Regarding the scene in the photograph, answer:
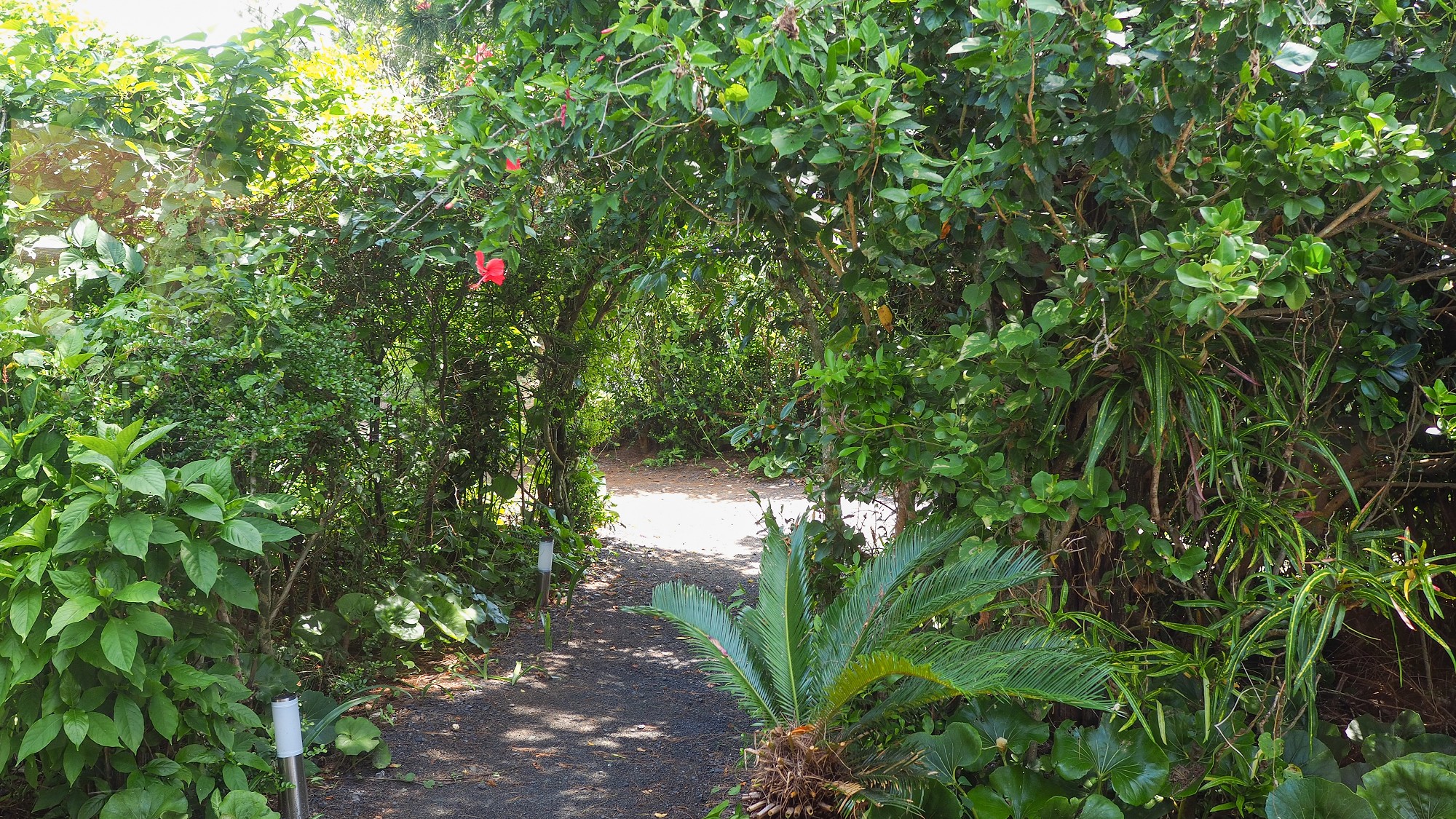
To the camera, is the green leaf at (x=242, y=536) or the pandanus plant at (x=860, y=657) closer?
the pandanus plant at (x=860, y=657)

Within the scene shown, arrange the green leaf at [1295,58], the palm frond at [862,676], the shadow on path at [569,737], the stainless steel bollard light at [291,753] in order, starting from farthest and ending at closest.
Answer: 1. the shadow on path at [569,737]
2. the stainless steel bollard light at [291,753]
3. the palm frond at [862,676]
4. the green leaf at [1295,58]

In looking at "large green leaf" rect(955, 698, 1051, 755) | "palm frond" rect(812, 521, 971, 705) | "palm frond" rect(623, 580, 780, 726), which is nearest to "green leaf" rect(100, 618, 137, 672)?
"palm frond" rect(623, 580, 780, 726)

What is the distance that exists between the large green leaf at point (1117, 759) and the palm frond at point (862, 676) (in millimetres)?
451

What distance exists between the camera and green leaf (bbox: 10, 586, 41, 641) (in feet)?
7.86

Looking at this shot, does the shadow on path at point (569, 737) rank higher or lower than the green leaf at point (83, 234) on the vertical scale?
lower

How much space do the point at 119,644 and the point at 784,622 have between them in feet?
6.11

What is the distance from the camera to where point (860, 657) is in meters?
2.58

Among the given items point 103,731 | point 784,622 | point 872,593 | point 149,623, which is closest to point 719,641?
point 784,622

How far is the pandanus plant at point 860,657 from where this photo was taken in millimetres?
2520

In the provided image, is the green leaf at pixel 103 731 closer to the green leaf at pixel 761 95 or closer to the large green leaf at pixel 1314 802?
the green leaf at pixel 761 95

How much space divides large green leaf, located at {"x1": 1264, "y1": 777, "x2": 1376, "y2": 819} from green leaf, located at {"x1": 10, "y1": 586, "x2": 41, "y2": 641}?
3.20 metres

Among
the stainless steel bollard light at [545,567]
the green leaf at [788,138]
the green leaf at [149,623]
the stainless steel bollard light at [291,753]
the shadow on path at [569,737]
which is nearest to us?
the green leaf at [788,138]

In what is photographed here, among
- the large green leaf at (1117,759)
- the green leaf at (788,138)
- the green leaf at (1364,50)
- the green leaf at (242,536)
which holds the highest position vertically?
the green leaf at (1364,50)

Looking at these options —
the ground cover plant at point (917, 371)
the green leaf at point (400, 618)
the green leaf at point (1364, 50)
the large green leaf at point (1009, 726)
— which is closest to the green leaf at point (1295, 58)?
the ground cover plant at point (917, 371)
